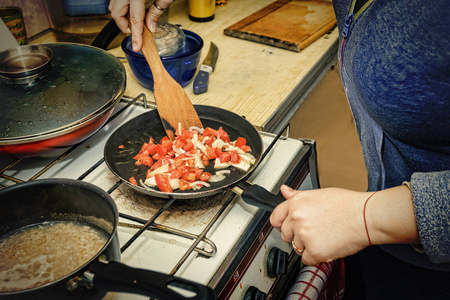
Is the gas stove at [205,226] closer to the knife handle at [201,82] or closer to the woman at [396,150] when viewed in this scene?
the woman at [396,150]

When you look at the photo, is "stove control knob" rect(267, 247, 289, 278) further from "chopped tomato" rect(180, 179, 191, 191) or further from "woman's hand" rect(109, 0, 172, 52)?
"woman's hand" rect(109, 0, 172, 52)

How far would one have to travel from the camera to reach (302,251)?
70 cm

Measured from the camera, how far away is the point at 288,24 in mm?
1637

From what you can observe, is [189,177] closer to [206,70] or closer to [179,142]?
[179,142]

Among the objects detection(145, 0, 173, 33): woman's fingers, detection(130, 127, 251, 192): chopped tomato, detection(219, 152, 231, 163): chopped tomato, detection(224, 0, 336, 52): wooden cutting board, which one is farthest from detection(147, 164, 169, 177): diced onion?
detection(224, 0, 336, 52): wooden cutting board

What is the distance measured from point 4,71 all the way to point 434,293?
1058mm

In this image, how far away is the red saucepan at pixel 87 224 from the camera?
0.48 metres

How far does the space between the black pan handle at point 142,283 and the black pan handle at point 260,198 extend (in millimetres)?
269

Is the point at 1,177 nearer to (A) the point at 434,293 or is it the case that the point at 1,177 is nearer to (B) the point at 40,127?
(B) the point at 40,127

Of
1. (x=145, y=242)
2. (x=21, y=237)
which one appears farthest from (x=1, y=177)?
(x=145, y=242)

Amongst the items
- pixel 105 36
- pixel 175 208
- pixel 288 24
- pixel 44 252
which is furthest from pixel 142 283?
pixel 288 24

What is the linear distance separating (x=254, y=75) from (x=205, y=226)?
70 centimetres

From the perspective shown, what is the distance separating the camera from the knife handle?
1215mm

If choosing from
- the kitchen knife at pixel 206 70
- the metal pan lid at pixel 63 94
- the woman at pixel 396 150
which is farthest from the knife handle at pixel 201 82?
the woman at pixel 396 150
